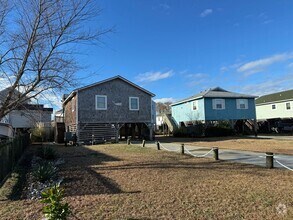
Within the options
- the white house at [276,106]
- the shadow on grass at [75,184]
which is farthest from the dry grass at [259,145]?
the white house at [276,106]

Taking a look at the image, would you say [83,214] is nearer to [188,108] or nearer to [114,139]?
[114,139]

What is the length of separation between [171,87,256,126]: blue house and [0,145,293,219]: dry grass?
2312 centimetres

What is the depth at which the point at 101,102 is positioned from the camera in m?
25.8

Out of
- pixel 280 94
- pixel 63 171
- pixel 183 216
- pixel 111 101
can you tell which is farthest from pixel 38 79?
pixel 280 94

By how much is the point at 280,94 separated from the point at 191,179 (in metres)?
39.6

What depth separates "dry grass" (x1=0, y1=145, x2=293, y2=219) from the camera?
5306 millimetres

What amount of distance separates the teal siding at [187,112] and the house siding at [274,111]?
14494 millimetres

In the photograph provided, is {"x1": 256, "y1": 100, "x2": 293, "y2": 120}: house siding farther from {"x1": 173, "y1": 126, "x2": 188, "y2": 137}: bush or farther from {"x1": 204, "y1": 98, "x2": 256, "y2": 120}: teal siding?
{"x1": 173, "y1": 126, "x2": 188, "y2": 137}: bush

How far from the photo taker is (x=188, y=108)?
36.4m

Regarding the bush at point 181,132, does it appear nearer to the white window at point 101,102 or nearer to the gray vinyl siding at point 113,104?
the gray vinyl siding at point 113,104

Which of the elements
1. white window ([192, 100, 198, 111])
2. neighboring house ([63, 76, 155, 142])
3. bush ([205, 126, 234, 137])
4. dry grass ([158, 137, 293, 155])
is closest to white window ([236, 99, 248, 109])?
bush ([205, 126, 234, 137])

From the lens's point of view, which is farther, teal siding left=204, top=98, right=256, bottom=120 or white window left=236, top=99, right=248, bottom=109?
white window left=236, top=99, right=248, bottom=109

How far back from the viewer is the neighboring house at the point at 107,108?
81.6ft

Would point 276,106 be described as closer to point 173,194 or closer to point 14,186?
point 173,194
